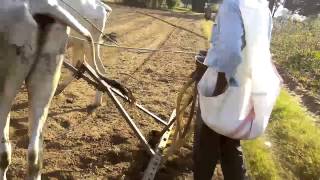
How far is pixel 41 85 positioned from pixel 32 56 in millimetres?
321

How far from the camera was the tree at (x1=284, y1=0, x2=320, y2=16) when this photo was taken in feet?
135

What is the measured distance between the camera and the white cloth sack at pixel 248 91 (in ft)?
13.8

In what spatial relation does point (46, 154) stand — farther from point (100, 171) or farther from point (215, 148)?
point (215, 148)

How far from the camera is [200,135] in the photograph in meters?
4.69

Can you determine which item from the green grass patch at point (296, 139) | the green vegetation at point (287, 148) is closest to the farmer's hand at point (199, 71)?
the green vegetation at point (287, 148)

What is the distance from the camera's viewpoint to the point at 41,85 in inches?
167

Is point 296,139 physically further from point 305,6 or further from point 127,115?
point 305,6

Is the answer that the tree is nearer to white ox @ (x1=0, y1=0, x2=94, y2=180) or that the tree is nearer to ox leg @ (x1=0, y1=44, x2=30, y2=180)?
white ox @ (x1=0, y1=0, x2=94, y2=180)

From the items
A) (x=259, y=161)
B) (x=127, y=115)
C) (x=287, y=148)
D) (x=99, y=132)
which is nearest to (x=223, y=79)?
(x=127, y=115)

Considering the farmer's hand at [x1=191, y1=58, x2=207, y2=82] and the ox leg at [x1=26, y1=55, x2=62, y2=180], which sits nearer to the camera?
the ox leg at [x1=26, y1=55, x2=62, y2=180]

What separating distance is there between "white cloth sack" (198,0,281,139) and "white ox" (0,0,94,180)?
1.28 m

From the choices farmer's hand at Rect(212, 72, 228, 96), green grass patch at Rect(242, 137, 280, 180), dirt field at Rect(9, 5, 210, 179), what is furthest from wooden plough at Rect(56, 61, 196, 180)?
farmer's hand at Rect(212, 72, 228, 96)

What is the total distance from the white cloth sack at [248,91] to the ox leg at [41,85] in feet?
4.27

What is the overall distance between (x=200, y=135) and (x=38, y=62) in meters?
1.61
